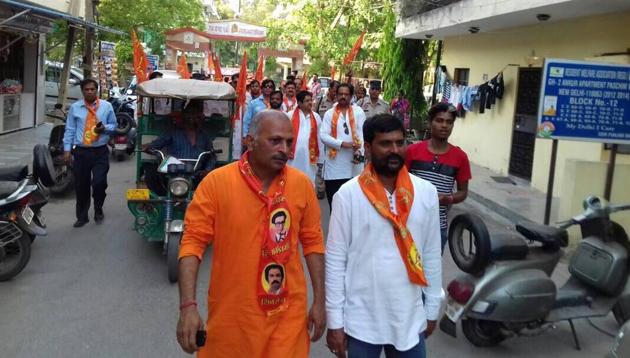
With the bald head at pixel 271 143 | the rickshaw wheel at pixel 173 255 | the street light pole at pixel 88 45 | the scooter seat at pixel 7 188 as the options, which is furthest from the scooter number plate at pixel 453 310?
the street light pole at pixel 88 45

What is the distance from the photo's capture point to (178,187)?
599 cm

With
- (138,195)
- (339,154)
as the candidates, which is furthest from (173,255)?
(339,154)

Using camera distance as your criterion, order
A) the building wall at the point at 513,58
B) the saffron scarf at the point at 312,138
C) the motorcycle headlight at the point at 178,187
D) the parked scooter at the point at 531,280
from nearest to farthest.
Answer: the parked scooter at the point at 531,280 → the motorcycle headlight at the point at 178,187 → the saffron scarf at the point at 312,138 → the building wall at the point at 513,58

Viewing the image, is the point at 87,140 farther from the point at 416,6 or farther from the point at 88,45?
the point at 416,6

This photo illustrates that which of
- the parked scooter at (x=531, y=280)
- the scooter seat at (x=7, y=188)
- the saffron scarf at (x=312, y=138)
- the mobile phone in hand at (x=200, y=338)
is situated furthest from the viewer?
the saffron scarf at (x=312, y=138)

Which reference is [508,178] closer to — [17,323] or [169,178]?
[169,178]

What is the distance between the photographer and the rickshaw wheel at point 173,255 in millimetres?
5477

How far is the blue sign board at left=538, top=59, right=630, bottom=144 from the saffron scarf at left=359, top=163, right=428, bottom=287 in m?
5.27

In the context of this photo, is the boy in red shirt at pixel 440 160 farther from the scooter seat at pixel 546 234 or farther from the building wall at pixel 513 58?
the building wall at pixel 513 58

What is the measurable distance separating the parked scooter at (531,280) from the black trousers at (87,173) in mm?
4691

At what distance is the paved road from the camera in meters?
4.27

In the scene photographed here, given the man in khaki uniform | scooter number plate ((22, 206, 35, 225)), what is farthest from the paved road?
the man in khaki uniform

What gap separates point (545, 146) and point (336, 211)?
389 inches

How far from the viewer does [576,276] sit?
4.72m
